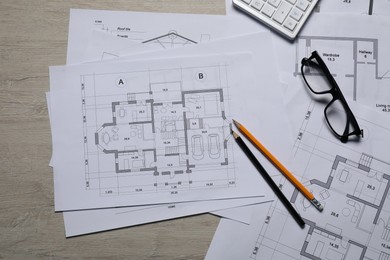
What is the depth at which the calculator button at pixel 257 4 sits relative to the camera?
0.76m

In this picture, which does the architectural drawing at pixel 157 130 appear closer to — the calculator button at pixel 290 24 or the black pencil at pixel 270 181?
the black pencil at pixel 270 181

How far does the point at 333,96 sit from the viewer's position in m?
0.76

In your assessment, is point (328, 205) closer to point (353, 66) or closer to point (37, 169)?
point (353, 66)

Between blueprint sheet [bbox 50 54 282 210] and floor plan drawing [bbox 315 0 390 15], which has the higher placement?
floor plan drawing [bbox 315 0 390 15]

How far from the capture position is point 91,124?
2.48 feet

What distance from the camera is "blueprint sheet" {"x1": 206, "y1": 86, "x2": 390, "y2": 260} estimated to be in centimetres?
75

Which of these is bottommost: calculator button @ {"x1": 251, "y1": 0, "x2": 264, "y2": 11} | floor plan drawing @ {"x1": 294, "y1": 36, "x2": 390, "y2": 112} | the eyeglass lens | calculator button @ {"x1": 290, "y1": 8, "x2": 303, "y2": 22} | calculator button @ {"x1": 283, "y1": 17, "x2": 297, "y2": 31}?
the eyeglass lens

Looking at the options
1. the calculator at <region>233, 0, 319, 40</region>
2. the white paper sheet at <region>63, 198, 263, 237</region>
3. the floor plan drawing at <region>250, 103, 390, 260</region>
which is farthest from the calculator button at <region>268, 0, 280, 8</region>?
the white paper sheet at <region>63, 198, 263, 237</region>

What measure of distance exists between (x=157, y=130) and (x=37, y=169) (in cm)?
21

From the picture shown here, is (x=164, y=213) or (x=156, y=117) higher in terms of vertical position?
(x=156, y=117)

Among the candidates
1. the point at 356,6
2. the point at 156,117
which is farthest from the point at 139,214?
the point at 356,6

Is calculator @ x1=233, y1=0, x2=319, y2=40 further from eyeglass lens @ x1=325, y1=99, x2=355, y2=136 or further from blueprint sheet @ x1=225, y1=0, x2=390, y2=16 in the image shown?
eyeglass lens @ x1=325, y1=99, x2=355, y2=136

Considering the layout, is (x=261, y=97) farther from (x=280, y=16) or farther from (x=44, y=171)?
(x=44, y=171)

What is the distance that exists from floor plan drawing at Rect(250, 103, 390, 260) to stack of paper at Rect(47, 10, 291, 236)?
0.04m
